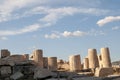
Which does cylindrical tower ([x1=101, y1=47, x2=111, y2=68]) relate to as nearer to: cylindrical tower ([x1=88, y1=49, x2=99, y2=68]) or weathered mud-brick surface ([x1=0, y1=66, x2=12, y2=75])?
cylindrical tower ([x1=88, y1=49, x2=99, y2=68])

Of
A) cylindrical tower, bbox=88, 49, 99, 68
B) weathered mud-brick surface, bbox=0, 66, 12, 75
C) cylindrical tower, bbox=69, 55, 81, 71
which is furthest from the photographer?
cylindrical tower, bbox=88, 49, 99, 68

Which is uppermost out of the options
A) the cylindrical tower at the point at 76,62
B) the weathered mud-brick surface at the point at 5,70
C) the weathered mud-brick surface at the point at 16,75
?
the cylindrical tower at the point at 76,62

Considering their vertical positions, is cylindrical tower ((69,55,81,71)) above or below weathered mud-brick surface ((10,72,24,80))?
above

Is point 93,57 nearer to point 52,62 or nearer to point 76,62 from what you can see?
point 76,62

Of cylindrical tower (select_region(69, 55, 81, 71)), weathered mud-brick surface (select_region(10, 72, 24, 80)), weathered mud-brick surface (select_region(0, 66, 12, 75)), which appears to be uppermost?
cylindrical tower (select_region(69, 55, 81, 71))

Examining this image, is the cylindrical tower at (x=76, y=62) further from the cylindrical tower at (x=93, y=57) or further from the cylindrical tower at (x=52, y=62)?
the cylindrical tower at (x=93, y=57)

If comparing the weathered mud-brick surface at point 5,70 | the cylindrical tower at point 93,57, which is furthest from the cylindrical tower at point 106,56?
the weathered mud-brick surface at point 5,70

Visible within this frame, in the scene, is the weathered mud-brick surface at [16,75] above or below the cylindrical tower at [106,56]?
below

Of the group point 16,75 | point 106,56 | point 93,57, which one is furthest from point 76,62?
point 16,75

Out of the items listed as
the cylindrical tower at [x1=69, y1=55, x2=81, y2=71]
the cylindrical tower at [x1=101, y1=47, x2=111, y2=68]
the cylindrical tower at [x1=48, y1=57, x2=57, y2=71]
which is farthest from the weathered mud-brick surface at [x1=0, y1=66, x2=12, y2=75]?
the cylindrical tower at [x1=101, y1=47, x2=111, y2=68]

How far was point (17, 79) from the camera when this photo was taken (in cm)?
1100

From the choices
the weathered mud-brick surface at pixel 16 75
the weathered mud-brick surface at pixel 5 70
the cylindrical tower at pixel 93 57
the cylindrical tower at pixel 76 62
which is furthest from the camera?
the cylindrical tower at pixel 93 57

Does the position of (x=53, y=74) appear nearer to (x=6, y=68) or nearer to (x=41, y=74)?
(x=41, y=74)

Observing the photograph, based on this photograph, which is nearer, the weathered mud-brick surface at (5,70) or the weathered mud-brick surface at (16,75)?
the weathered mud-brick surface at (16,75)
